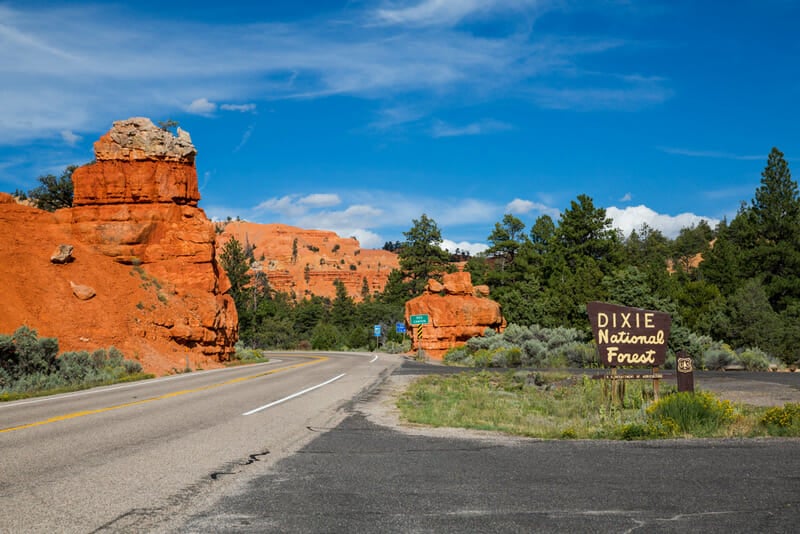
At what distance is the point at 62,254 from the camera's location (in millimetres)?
30219

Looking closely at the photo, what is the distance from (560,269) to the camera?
56562mm

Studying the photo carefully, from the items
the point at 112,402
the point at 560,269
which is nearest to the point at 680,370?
the point at 112,402

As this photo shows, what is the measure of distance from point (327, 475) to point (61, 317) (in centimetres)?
2456

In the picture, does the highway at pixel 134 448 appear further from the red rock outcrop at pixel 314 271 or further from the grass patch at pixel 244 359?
the red rock outcrop at pixel 314 271

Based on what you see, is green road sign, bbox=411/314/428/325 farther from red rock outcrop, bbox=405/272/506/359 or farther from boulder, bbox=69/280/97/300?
boulder, bbox=69/280/97/300

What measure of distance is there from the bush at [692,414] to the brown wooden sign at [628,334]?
2.12 meters

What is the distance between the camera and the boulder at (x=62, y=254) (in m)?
30.0

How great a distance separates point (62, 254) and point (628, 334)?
1105 inches

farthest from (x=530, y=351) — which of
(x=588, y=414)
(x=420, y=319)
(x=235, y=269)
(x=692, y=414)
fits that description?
(x=235, y=269)

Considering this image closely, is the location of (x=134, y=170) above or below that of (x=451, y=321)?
above

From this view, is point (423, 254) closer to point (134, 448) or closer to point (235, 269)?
point (235, 269)

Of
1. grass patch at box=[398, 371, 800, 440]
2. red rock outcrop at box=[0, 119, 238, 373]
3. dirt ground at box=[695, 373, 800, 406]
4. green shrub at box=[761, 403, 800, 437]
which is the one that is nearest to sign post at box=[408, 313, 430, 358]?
red rock outcrop at box=[0, 119, 238, 373]

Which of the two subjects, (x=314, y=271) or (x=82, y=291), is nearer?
(x=82, y=291)

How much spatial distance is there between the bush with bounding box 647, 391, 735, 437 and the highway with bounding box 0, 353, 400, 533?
573 cm
